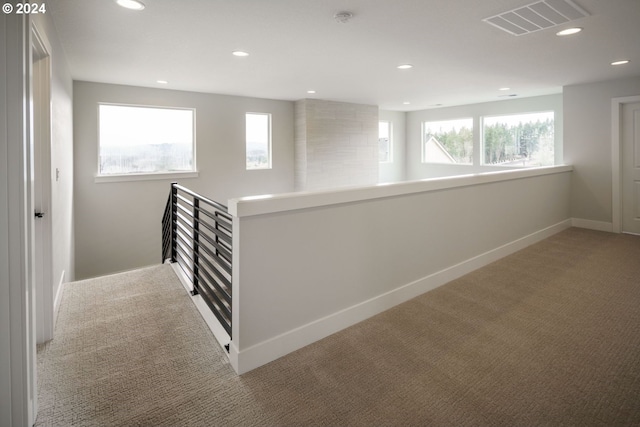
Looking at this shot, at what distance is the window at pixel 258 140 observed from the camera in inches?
272

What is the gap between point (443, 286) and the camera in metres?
3.26

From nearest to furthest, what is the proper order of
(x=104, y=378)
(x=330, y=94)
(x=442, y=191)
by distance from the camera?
1. (x=104, y=378)
2. (x=442, y=191)
3. (x=330, y=94)

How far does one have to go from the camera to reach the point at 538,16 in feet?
9.11

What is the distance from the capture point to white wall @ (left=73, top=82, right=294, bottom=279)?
5.27 metres

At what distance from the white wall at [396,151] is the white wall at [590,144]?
4.01 m

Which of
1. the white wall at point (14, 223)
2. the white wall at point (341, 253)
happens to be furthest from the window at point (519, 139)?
the white wall at point (14, 223)

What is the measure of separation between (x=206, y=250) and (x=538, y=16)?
9.89 feet

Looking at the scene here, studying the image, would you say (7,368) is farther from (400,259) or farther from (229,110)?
(229,110)

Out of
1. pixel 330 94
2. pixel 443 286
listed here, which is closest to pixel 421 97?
pixel 330 94

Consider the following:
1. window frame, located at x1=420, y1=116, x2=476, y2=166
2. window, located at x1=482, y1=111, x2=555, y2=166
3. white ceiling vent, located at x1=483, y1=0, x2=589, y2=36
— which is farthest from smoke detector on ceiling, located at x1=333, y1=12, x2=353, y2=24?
window frame, located at x1=420, y1=116, x2=476, y2=166

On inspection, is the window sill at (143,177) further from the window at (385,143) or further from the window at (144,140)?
the window at (385,143)

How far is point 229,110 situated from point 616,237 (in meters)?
6.26

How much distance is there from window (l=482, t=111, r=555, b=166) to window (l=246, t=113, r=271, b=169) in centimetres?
462

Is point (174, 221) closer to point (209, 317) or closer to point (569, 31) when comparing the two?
point (209, 317)
